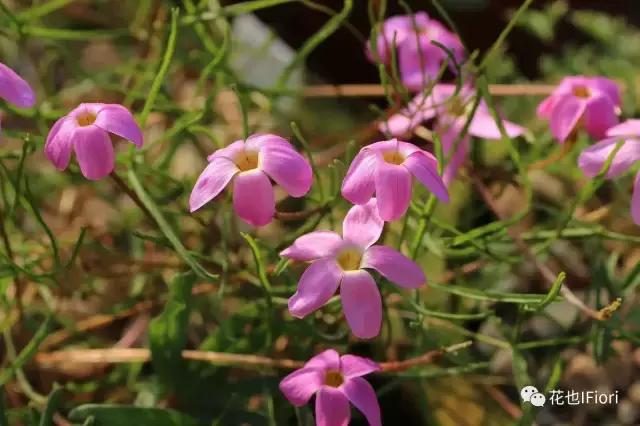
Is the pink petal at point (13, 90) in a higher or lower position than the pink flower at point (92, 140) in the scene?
higher

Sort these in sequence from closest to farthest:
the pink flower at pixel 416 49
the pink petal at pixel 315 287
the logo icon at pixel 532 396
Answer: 1. the pink petal at pixel 315 287
2. the logo icon at pixel 532 396
3. the pink flower at pixel 416 49

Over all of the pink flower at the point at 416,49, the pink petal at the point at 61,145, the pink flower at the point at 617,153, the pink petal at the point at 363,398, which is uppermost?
the pink petal at the point at 61,145

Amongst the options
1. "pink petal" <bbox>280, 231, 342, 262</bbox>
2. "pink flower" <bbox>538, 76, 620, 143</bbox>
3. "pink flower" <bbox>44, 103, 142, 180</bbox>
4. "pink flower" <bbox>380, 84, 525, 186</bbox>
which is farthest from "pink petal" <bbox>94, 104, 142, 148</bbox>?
"pink flower" <bbox>538, 76, 620, 143</bbox>

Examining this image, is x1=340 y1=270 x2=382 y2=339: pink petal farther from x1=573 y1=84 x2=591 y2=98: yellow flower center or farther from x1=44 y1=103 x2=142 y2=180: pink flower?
x1=573 y1=84 x2=591 y2=98: yellow flower center

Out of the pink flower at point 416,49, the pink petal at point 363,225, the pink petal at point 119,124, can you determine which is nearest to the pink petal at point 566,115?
the pink flower at point 416,49

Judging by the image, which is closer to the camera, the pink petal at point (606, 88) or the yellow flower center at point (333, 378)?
the yellow flower center at point (333, 378)

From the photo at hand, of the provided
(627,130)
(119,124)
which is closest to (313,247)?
(119,124)

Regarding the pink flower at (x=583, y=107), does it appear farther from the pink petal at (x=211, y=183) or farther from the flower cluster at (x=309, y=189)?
the pink petal at (x=211, y=183)
